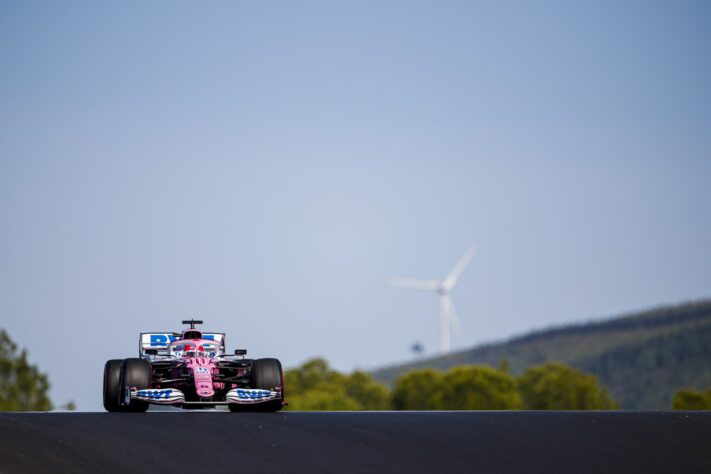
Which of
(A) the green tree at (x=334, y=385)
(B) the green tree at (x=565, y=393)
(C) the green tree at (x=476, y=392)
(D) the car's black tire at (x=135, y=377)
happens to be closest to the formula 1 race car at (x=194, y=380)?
(D) the car's black tire at (x=135, y=377)

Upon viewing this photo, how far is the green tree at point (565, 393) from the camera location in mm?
144000

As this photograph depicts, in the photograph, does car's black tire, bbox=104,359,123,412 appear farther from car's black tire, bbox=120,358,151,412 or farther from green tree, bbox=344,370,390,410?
green tree, bbox=344,370,390,410

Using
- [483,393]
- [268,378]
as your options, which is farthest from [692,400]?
[268,378]

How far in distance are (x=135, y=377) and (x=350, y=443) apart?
8438mm

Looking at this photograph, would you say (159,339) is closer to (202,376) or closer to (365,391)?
(202,376)

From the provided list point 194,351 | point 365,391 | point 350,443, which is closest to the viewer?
point 350,443

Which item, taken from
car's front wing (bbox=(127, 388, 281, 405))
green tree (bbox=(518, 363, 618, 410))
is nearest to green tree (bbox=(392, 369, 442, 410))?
green tree (bbox=(518, 363, 618, 410))

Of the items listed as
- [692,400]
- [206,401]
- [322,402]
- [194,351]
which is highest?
[322,402]

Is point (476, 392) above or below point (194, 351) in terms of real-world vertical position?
above

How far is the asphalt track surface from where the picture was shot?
2206cm

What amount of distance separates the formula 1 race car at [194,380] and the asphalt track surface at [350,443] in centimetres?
289

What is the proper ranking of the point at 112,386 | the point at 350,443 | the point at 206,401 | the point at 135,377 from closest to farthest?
1. the point at 350,443
2. the point at 135,377
3. the point at 112,386
4. the point at 206,401

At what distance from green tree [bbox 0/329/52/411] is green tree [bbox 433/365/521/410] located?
37.3 metres

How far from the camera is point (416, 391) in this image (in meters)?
146
